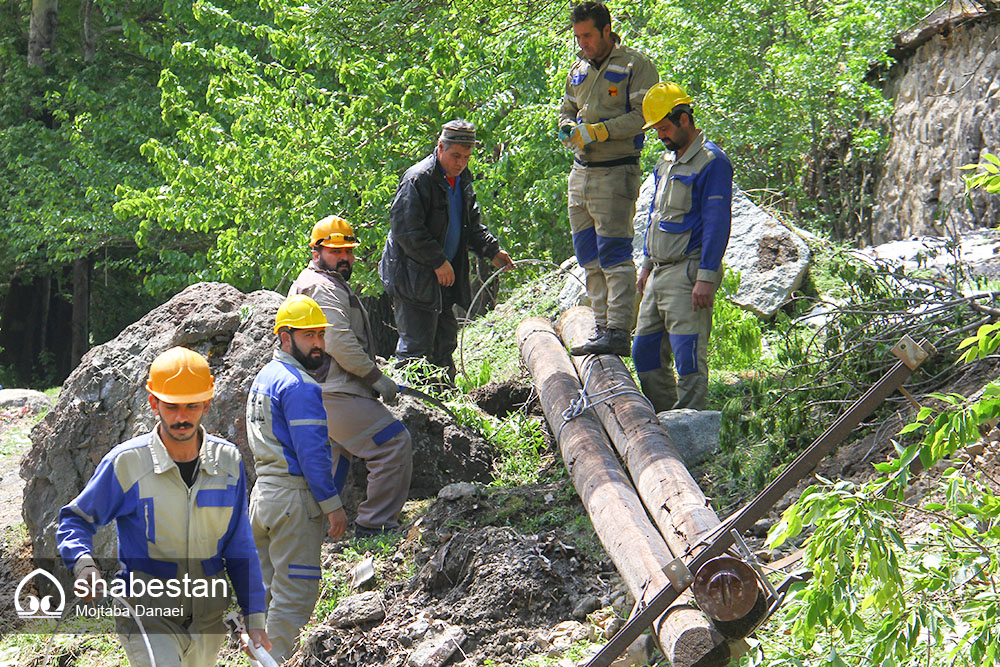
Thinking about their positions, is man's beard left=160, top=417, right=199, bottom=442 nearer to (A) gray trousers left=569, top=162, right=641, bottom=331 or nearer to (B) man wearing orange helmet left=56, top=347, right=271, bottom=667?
Result: (B) man wearing orange helmet left=56, top=347, right=271, bottom=667

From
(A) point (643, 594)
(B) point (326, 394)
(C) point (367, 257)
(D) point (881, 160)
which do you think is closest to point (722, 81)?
(D) point (881, 160)

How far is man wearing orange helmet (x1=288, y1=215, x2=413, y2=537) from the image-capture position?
6.72 meters

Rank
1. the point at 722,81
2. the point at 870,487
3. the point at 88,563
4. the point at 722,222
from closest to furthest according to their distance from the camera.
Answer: the point at 870,487 < the point at 88,563 < the point at 722,222 < the point at 722,81

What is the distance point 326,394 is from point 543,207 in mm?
5299

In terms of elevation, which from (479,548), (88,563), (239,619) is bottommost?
(479,548)

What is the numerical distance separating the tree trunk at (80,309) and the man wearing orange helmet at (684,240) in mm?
15081

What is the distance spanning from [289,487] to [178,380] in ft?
4.80

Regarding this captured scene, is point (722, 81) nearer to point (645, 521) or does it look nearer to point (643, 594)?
point (645, 521)

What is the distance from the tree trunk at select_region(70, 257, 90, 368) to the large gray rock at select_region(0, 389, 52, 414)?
6025 millimetres

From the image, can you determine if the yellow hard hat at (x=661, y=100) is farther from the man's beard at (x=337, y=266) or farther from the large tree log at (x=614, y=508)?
the man's beard at (x=337, y=266)

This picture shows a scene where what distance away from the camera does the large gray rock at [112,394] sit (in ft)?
25.5

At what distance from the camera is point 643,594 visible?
4.52 meters

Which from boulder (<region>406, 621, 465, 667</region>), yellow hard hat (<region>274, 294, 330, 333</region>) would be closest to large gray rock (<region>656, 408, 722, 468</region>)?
boulder (<region>406, 621, 465, 667</region>)

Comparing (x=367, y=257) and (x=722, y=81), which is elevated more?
(x=722, y=81)
